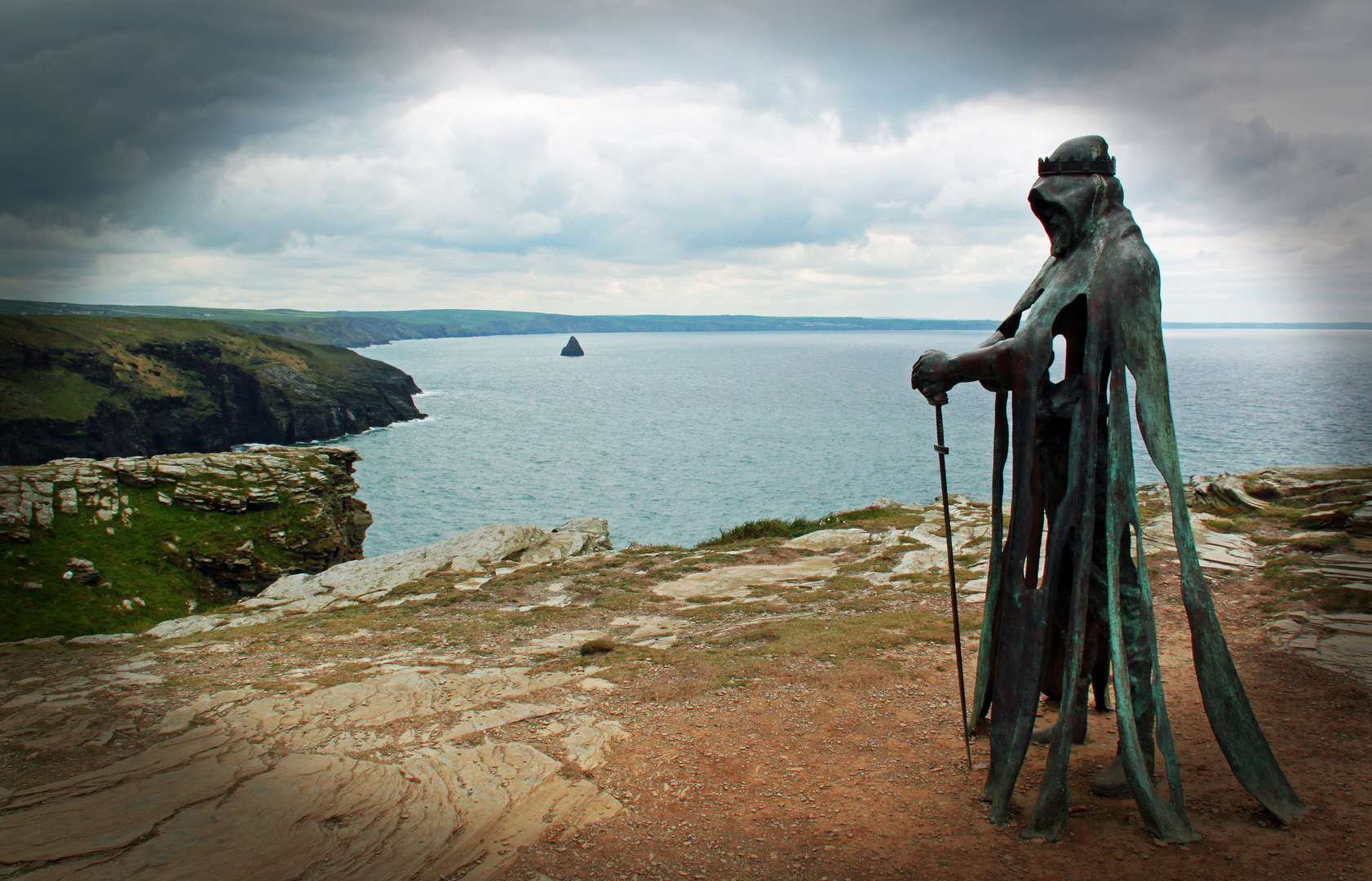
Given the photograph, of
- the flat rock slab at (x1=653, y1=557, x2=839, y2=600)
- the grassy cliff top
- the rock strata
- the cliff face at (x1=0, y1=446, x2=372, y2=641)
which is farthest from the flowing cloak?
the grassy cliff top

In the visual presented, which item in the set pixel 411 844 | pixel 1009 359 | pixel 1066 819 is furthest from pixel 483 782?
pixel 1009 359

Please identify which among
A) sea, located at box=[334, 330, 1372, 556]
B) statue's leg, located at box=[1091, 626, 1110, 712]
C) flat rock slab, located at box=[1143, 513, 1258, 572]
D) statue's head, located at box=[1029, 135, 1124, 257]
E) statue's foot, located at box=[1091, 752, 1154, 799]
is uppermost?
statue's head, located at box=[1029, 135, 1124, 257]

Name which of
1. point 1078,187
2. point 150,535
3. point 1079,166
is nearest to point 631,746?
point 1078,187

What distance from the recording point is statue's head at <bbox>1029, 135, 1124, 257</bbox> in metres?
5.49

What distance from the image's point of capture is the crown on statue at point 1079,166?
18.0ft

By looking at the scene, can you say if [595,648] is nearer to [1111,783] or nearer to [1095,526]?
[1111,783]

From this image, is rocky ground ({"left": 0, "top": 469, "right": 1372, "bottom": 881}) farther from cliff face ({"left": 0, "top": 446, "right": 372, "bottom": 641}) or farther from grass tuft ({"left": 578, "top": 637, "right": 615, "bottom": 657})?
cliff face ({"left": 0, "top": 446, "right": 372, "bottom": 641})

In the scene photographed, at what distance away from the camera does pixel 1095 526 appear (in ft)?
18.0

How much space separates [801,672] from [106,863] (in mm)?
6570

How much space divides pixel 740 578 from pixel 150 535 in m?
19.2

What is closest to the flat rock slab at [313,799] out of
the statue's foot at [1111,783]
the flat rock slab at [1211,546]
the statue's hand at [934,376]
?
the statue's foot at [1111,783]

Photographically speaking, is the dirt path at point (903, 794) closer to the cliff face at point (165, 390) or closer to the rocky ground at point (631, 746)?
the rocky ground at point (631, 746)

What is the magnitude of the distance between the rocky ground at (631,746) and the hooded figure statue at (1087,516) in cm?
55

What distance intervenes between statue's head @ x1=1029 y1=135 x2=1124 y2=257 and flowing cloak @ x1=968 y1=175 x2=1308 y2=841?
0.01 m
